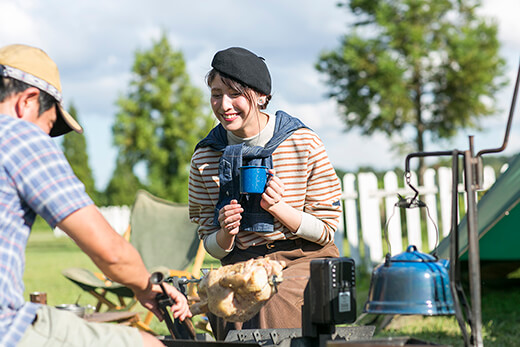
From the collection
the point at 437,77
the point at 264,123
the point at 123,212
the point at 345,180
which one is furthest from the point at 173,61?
the point at 264,123

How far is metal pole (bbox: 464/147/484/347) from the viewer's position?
1946mm

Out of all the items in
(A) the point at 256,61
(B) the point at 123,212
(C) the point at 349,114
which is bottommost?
(B) the point at 123,212

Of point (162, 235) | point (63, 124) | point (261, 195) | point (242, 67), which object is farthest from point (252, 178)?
point (162, 235)

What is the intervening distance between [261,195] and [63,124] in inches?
40.5

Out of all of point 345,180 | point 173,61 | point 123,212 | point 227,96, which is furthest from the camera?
point 173,61

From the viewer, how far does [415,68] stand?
61.5ft

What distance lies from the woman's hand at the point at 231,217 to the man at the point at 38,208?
2.70 ft

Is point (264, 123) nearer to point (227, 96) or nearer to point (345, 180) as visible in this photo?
point (227, 96)

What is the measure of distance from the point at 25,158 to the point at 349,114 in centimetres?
1810

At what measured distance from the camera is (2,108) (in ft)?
6.48

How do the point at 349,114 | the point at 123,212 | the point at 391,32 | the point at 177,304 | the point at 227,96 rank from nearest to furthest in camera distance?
1. the point at 177,304
2. the point at 227,96
3. the point at 391,32
4. the point at 349,114
5. the point at 123,212

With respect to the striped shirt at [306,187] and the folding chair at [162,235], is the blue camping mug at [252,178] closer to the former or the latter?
the striped shirt at [306,187]

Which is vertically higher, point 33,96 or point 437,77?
point 437,77

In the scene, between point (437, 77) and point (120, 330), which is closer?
point (120, 330)
